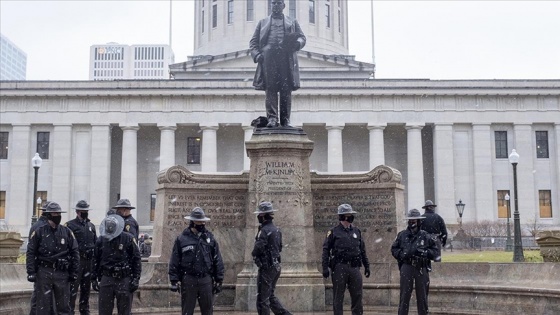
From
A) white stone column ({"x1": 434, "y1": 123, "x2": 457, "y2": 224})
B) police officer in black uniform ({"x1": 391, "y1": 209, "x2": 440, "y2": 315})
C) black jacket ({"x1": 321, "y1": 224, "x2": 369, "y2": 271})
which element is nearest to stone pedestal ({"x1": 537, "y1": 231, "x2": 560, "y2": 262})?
police officer in black uniform ({"x1": 391, "y1": 209, "x2": 440, "y2": 315})

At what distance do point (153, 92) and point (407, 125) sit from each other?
2200cm

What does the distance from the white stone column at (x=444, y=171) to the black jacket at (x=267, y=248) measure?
5140cm

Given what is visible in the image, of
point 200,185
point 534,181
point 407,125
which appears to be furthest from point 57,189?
point 200,185

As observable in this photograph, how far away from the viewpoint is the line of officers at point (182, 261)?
10.6 metres

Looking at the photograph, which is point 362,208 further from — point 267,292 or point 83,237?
point 83,237

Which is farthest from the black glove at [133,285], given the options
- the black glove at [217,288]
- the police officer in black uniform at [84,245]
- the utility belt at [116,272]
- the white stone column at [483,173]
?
the white stone column at [483,173]

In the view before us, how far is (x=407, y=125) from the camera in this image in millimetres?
62969

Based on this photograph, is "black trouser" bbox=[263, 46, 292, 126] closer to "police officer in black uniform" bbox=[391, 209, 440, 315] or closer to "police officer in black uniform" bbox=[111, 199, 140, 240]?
"police officer in black uniform" bbox=[111, 199, 140, 240]

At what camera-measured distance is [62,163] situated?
207ft

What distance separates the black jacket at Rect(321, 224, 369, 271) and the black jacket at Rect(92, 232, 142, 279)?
3.05 metres

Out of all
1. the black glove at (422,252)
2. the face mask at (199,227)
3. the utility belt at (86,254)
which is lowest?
the utility belt at (86,254)

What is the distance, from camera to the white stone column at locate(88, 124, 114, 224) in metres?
62.1

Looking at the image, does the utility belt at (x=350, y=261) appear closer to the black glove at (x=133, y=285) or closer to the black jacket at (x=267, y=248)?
the black jacket at (x=267, y=248)

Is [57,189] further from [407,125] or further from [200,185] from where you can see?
[200,185]
